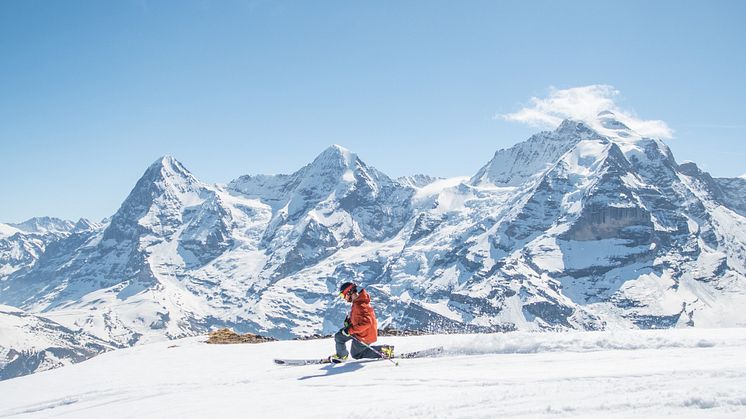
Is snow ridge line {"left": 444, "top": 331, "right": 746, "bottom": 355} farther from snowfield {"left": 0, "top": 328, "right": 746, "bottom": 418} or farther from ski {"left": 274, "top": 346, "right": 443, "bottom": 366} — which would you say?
ski {"left": 274, "top": 346, "right": 443, "bottom": 366}

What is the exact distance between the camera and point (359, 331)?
18.0 m

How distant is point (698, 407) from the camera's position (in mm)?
8688

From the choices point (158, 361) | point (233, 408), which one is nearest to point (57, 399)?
point (158, 361)

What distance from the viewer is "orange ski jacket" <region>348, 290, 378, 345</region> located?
1794 cm

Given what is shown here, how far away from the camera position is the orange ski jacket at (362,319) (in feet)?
58.9

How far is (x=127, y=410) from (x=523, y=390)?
9.73 m

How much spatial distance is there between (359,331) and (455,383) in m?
5.56

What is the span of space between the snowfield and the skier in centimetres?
43

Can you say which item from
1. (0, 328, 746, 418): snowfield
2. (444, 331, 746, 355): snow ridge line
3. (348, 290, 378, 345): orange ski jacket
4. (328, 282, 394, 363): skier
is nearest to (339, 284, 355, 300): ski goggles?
(328, 282, 394, 363): skier

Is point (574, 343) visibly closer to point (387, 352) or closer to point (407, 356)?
point (407, 356)

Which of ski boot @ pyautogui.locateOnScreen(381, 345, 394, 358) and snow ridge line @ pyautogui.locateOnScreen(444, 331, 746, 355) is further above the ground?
snow ridge line @ pyautogui.locateOnScreen(444, 331, 746, 355)

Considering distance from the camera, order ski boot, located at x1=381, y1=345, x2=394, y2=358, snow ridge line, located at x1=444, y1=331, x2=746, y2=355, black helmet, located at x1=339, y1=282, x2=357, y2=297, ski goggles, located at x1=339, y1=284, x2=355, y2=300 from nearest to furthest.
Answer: snow ridge line, located at x1=444, y1=331, x2=746, y2=355, ski boot, located at x1=381, y1=345, x2=394, y2=358, black helmet, located at x1=339, y1=282, x2=357, y2=297, ski goggles, located at x1=339, y1=284, x2=355, y2=300

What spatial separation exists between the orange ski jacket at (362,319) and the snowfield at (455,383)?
861mm

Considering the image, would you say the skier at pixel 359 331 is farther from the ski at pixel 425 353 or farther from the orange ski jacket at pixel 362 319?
the ski at pixel 425 353
